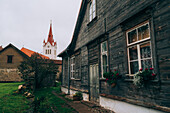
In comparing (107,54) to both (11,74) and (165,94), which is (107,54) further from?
(11,74)

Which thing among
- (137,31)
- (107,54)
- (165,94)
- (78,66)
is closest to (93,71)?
(107,54)

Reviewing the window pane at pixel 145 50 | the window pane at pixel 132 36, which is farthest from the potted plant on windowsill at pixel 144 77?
the window pane at pixel 132 36

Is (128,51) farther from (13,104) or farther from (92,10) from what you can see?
(13,104)

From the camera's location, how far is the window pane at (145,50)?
4344 millimetres

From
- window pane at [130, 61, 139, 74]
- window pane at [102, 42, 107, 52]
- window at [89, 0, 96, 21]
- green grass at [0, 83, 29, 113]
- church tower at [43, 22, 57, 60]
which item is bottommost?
green grass at [0, 83, 29, 113]

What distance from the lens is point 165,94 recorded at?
364 cm

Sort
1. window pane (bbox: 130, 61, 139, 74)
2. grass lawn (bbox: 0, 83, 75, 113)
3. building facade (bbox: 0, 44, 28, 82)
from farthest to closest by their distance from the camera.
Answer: building facade (bbox: 0, 44, 28, 82), grass lawn (bbox: 0, 83, 75, 113), window pane (bbox: 130, 61, 139, 74)

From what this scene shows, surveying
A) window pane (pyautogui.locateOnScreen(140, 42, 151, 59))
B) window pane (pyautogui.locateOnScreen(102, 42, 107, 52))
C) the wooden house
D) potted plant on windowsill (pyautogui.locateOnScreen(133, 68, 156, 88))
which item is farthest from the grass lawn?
window pane (pyautogui.locateOnScreen(140, 42, 151, 59))

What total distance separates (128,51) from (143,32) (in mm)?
917

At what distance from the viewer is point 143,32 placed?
15.0ft

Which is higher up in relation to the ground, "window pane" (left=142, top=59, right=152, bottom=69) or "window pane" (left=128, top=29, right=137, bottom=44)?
"window pane" (left=128, top=29, right=137, bottom=44)

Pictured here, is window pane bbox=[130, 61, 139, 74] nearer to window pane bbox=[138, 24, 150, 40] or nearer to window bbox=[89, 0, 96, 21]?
window pane bbox=[138, 24, 150, 40]

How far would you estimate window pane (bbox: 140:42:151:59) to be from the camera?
434cm

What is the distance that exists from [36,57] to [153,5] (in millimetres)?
13859
